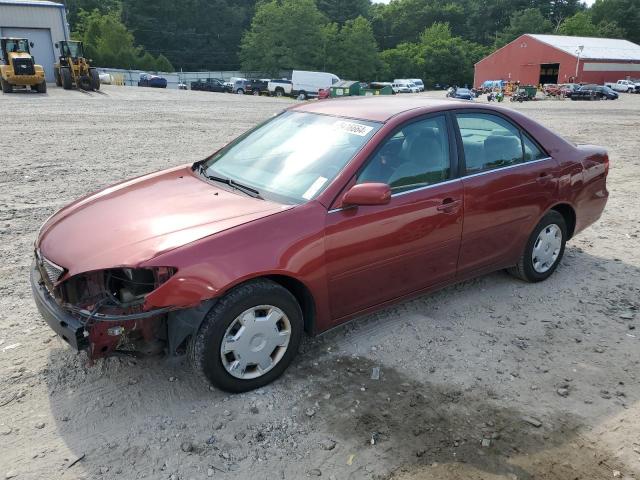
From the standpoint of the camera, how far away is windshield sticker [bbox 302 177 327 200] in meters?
3.43

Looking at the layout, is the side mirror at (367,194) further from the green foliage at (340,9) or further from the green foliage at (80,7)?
the green foliage at (340,9)

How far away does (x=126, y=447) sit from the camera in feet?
9.41

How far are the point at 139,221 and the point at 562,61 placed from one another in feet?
219

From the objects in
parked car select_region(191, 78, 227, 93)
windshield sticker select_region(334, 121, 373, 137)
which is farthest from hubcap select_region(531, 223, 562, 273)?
parked car select_region(191, 78, 227, 93)

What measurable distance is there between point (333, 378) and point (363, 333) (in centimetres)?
64

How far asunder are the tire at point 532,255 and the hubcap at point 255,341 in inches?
→ 99.7

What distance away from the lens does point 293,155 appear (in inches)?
151

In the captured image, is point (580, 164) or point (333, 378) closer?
point (333, 378)

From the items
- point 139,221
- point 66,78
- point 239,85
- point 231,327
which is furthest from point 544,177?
point 239,85

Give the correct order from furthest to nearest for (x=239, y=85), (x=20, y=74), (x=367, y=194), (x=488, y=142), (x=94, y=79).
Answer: (x=239, y=85) < (x=94, y=79) < (x=20, y=74) < (x=488, y=142) < (x=367, y=194)

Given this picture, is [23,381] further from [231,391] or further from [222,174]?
[222,174]

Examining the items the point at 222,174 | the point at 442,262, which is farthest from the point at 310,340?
the point at 222,174

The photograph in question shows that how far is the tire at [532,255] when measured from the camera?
4766 millimetres

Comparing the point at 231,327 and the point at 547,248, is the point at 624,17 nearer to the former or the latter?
the point at 547,248
